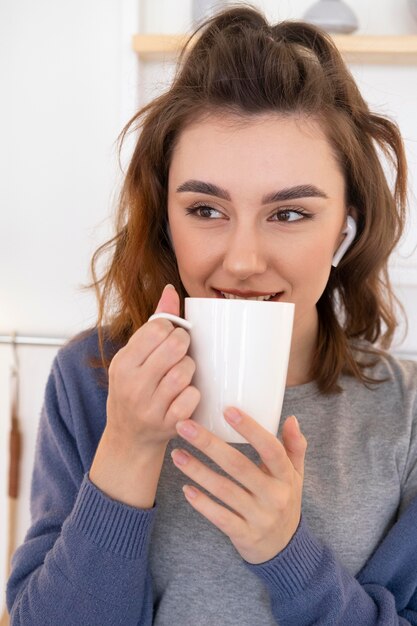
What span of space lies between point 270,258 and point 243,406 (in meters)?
0.24

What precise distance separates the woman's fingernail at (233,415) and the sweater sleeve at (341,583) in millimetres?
185

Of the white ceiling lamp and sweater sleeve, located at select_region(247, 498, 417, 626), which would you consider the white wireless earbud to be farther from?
the white ceiling lamp

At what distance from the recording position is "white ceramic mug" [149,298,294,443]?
28.3 inches

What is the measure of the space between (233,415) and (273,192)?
0.98ft

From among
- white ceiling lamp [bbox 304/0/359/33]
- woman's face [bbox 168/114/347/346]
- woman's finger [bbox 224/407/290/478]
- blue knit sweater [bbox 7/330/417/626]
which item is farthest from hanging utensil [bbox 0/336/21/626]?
woman's finger [bbox 224/407/290/478]

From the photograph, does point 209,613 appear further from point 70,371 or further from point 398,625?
point 70,371

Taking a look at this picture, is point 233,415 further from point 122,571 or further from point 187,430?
point 122,571

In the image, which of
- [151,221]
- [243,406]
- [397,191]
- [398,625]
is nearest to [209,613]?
[398,625]

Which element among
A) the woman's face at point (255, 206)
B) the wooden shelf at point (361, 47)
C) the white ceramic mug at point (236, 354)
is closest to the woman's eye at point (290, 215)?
the woman's face at point (255, 206)

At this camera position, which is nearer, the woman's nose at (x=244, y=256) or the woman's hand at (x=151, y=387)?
the woman's hand at (x=151, y=387)

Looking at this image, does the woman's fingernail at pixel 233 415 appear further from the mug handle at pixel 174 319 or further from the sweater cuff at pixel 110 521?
the sweater cuff at pixel 110 521

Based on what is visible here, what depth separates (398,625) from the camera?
3.11ft

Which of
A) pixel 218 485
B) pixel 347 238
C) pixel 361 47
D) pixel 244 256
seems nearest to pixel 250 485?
pixel 218 485

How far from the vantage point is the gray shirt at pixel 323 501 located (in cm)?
96
